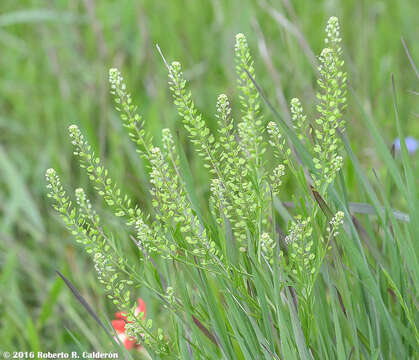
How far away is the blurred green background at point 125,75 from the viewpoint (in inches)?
68.0

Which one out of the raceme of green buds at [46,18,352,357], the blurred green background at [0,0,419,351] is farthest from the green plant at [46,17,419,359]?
the blurred green background at [0,0,419,351]

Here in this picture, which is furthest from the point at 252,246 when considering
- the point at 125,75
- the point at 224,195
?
the point at 125,75

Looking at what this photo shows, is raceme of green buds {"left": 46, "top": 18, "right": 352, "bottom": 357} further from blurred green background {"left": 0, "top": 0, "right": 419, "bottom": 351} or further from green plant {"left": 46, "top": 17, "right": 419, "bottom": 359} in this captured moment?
blurred green background {"left": 0, "top": 0, "right": 419, "bottom": 351}

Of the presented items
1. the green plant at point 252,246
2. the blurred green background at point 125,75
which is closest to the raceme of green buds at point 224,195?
the green plant at point 252,246

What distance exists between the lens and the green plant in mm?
688

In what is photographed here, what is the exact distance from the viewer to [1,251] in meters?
1.74

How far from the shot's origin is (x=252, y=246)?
71 centimetres

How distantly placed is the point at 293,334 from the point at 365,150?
1.13 metres

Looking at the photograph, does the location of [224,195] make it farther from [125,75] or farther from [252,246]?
[125,75]

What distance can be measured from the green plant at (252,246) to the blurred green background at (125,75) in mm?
725

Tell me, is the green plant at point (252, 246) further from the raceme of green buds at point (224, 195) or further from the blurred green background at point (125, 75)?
the blurred green background at point (125, 75)

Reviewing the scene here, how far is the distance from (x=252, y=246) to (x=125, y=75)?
1.52 metres

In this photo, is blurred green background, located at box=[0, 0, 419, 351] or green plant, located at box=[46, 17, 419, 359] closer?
green plant, located at box=[46, 17, 419, 359]

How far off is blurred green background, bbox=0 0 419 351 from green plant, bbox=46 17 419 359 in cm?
72
